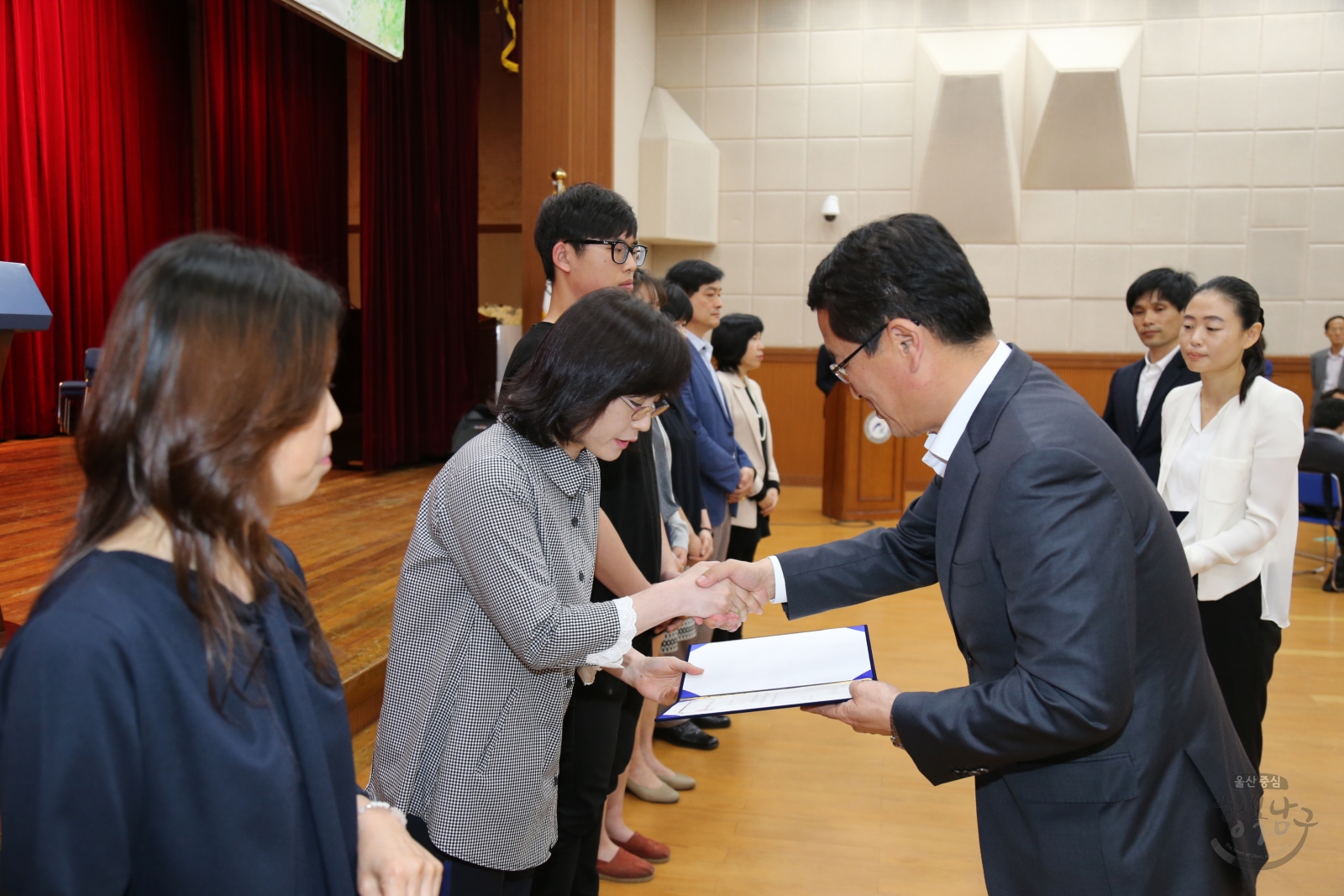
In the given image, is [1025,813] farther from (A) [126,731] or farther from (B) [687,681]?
(A) [126,731]

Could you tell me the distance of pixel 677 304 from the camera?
10.9 ft

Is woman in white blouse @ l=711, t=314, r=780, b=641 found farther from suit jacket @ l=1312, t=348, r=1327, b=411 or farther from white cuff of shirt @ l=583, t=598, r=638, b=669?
suit jacket @ l=1312, t=348, r=1327, b=411

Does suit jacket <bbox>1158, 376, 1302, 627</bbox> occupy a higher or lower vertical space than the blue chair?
higher

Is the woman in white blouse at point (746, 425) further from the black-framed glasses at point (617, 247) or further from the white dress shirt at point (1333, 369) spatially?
the white dress shirt at point (1333, 369)

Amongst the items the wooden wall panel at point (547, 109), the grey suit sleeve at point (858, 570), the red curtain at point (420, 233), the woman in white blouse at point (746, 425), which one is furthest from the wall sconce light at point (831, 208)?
the grey suit sleeve at point (858, 570)

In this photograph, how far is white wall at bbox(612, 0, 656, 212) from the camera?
6953 mm

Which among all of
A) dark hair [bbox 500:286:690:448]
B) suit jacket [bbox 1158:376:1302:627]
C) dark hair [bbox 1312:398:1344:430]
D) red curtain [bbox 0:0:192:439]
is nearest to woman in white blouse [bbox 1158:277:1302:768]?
suit jacket [bbox 1158:376:1302:627]

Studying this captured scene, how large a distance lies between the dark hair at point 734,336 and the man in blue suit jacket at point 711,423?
0.60 feet

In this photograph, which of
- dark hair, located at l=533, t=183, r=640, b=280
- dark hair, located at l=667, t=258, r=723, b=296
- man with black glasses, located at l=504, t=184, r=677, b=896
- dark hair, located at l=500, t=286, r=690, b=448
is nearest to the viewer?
dark hair, located at l=500, t=286, r=690, b=448

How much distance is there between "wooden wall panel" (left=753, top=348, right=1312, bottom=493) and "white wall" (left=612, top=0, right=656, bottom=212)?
192 cm

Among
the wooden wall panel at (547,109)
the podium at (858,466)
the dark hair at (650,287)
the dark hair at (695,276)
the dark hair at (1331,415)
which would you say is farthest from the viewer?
the podium at (858,466)

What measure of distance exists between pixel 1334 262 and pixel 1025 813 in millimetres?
8146

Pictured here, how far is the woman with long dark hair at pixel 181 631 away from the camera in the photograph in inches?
29.7

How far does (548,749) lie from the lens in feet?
5.19
